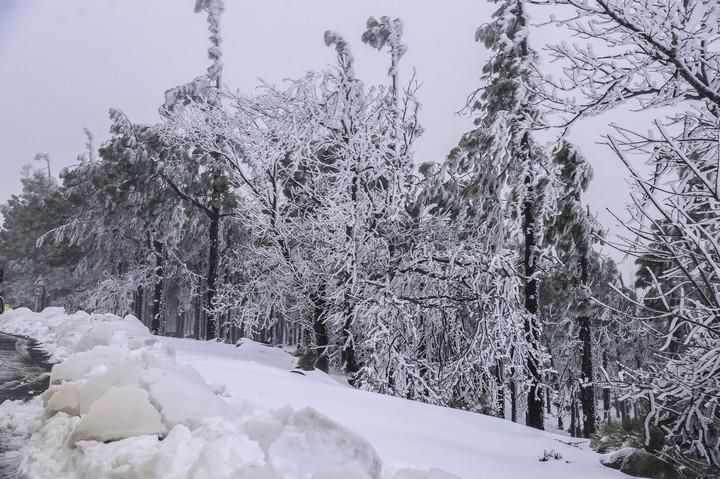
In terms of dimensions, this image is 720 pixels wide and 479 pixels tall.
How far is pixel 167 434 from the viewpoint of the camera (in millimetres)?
3820

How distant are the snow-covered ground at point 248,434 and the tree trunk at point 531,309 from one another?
14.1 feet

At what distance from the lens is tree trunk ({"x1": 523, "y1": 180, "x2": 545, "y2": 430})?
9.52 meters

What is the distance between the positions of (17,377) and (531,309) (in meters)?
8.87

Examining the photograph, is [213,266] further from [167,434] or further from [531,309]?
[167,434]

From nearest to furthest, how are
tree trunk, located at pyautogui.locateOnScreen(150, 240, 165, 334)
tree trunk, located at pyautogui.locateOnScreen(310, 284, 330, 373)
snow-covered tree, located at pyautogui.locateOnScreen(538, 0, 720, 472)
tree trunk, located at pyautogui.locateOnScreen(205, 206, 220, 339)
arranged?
snow-covered tree, located at pyautogui.locateOnScreen(538, 0, 720, 472)
tree trunk, located at pyautogui.locateOnScreen(310, 284, 330, 373)
tree trunk, located at pyautogui.locateOnScreen(205, 206, 220, 339)
tree trunk, located at pyautogui.locateOnScreen(150, 240, 165, 334)

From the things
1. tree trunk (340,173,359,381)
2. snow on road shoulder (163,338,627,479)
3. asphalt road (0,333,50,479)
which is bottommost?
asphalt road (0,333,50,479)

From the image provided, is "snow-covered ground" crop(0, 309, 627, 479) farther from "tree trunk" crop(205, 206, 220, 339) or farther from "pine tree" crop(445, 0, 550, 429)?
"tree trunk" crop(205, 206, 220, 339)

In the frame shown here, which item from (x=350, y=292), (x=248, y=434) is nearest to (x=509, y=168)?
(x=350, y=292)

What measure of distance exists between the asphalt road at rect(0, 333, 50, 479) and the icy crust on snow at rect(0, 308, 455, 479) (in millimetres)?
127

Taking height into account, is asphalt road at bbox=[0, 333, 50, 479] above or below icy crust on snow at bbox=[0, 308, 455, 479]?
below

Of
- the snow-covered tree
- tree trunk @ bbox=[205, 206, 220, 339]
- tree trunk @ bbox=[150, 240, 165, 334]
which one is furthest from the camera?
tree trunk @ bbox=[150, 240, 165, 334]

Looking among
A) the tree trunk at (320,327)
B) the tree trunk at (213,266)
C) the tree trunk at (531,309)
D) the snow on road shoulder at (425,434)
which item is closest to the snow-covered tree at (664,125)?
the snow on road shoulder at (425,434)

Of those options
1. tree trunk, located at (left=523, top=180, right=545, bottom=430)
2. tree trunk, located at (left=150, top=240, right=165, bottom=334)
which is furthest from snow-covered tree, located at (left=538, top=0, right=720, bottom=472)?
tree trunk, located at (left=150, top=240, right=165, bottom=334)

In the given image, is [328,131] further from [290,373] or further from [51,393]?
[51,393]
